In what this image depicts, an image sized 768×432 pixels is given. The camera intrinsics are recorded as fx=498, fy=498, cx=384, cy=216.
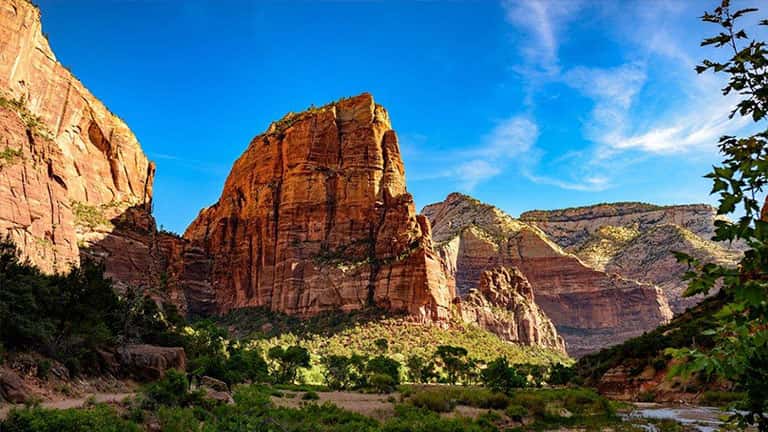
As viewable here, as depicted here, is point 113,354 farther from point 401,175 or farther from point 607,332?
point 607,332

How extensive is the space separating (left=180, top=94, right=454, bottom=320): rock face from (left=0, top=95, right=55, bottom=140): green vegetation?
180 ft

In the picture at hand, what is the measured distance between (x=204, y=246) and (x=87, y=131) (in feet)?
144

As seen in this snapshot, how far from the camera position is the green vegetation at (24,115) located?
202 ft

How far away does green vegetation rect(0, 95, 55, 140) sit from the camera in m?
61.7

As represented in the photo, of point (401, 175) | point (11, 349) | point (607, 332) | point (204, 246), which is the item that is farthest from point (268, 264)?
point (607, 332)

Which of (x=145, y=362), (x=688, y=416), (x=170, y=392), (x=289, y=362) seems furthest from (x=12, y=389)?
(x=289, y=362)

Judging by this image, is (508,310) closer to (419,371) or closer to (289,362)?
(419,371)

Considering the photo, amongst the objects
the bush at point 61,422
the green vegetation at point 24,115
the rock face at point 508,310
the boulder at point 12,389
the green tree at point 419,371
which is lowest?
the green tree at point 419,371

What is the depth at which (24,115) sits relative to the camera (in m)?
67.2

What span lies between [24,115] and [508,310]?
385 ft

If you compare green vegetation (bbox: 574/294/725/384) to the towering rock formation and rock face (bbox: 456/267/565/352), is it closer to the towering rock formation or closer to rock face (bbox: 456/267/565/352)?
rock face (bbox: 456/267/565/352)

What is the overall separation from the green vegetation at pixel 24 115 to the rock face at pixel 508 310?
88.6m

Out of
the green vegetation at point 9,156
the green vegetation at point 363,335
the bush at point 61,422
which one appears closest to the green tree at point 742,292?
the bush at point 61,422

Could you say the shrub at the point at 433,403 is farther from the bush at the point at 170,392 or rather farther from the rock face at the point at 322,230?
the rock face at the point at 322,230
